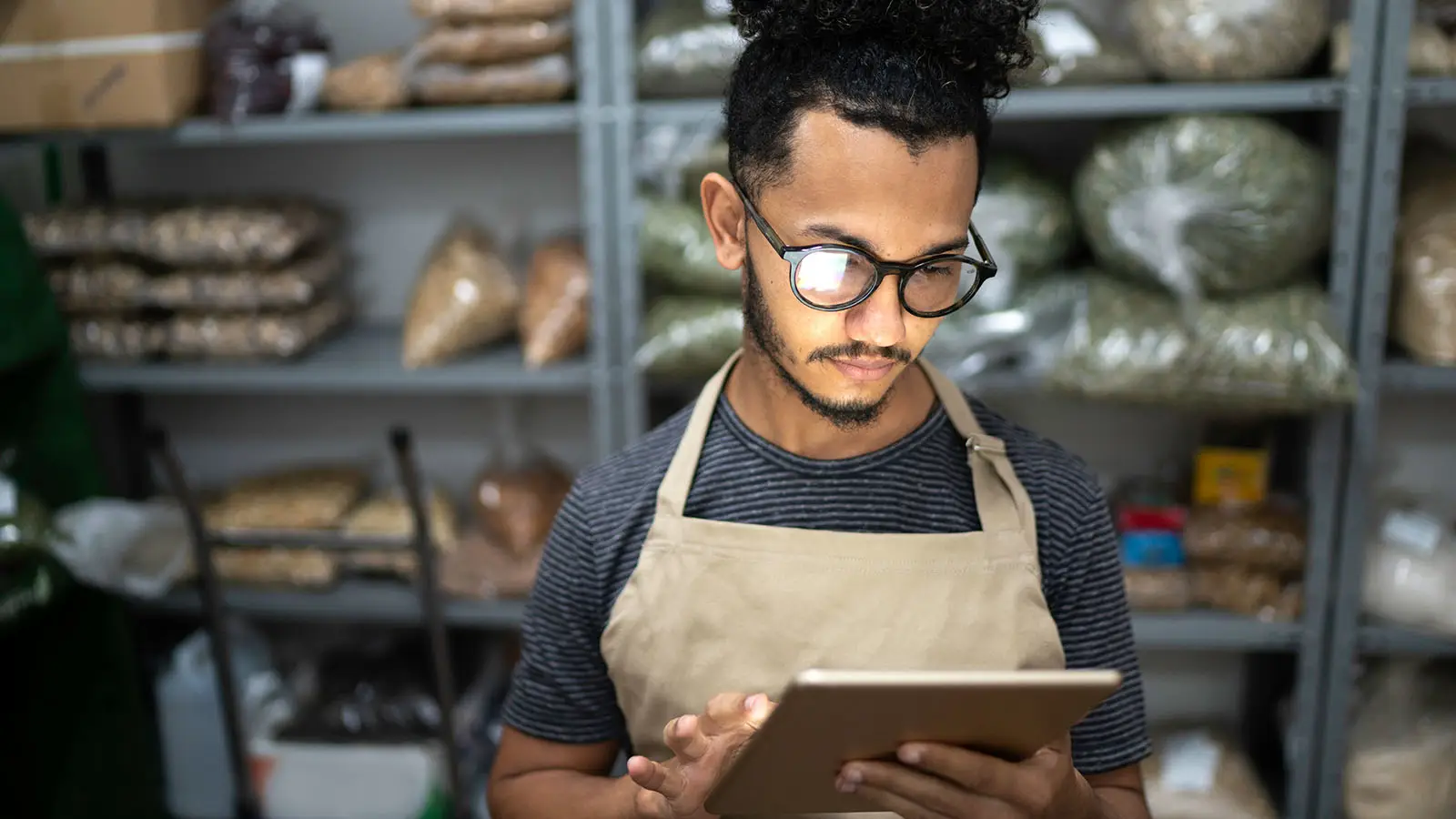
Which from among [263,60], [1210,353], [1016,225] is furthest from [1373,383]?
[263,60]

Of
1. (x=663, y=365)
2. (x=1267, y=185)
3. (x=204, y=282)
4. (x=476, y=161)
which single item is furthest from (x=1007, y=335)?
(x=204, y=282)

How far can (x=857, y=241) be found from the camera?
96 centimetres

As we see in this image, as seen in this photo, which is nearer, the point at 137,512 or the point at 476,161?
the point at 137,512

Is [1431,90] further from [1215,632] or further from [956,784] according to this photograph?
[956,784]

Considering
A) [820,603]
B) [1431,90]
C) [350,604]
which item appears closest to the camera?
Result: [820,603]

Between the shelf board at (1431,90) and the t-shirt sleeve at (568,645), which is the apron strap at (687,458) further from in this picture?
the shelf board at (1431,90)

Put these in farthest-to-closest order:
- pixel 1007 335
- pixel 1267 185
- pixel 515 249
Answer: pixel 515 249, pixel 1007 335, pixel 1267 185

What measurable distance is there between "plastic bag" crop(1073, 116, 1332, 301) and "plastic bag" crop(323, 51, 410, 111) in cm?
132

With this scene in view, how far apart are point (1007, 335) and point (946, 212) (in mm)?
1177

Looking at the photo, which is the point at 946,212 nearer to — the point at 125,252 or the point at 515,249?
the point at 515,249

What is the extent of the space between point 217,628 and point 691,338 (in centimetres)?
113

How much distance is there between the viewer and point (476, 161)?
2.62 metres

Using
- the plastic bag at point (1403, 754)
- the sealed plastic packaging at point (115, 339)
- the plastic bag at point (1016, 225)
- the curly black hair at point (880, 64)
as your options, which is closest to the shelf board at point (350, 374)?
the sealed plastic packaging at point (115, 339)

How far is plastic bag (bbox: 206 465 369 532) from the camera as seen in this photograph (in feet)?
8.16
